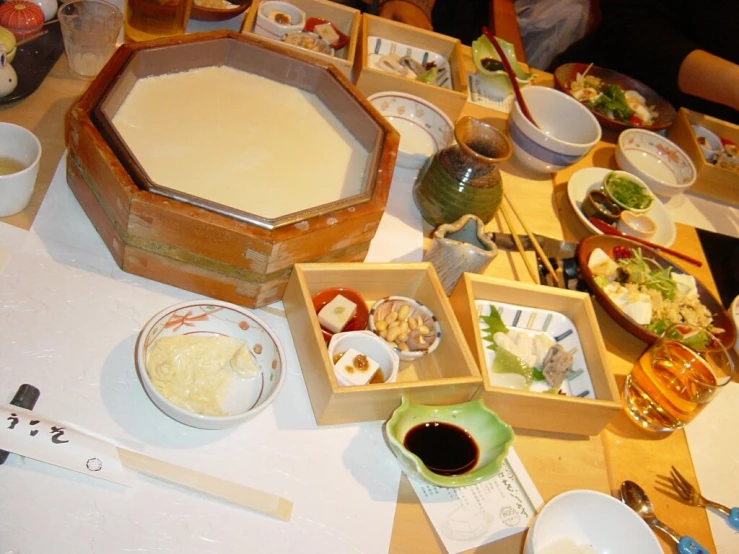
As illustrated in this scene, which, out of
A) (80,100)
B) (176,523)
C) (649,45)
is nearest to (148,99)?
(80,100)

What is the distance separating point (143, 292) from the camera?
1538mm

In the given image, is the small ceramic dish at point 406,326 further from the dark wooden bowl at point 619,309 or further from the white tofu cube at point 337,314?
the dark wooden bowl at point 619,309

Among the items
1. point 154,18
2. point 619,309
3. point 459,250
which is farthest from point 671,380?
point 154,18

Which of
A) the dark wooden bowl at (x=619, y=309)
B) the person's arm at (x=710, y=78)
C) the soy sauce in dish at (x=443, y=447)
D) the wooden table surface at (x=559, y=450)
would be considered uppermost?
the person's arm at (x=710, y=78)

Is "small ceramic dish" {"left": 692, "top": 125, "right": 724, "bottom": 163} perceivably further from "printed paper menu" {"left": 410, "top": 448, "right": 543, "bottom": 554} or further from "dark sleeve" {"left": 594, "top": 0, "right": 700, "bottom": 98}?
"printed paper menu" {"left": 410, "top": 448, "right": 543, "bottom": 554}

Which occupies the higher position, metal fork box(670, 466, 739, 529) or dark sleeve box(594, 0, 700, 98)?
dark sleeve box(594, 0, 700, 98)

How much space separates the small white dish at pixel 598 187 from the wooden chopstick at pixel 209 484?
1.45m

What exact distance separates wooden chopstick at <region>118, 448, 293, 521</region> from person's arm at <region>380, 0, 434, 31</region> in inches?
92.5

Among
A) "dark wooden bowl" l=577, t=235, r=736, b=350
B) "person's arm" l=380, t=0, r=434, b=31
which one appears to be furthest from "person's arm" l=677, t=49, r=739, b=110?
"dark wooden bowl" l=577, t=235, r=736, b=350

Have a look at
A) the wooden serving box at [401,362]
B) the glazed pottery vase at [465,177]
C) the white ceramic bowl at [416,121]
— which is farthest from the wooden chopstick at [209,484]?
the white ceramic bowl at [416,121]

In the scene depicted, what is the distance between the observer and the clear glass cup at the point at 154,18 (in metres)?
2.02

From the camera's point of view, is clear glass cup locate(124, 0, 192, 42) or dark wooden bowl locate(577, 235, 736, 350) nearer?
dark wooden bowl locate(577, 235, 736, 350)

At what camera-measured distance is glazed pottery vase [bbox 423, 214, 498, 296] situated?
5.46 feet

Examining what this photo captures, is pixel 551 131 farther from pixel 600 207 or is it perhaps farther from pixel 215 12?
pixel 215 12
